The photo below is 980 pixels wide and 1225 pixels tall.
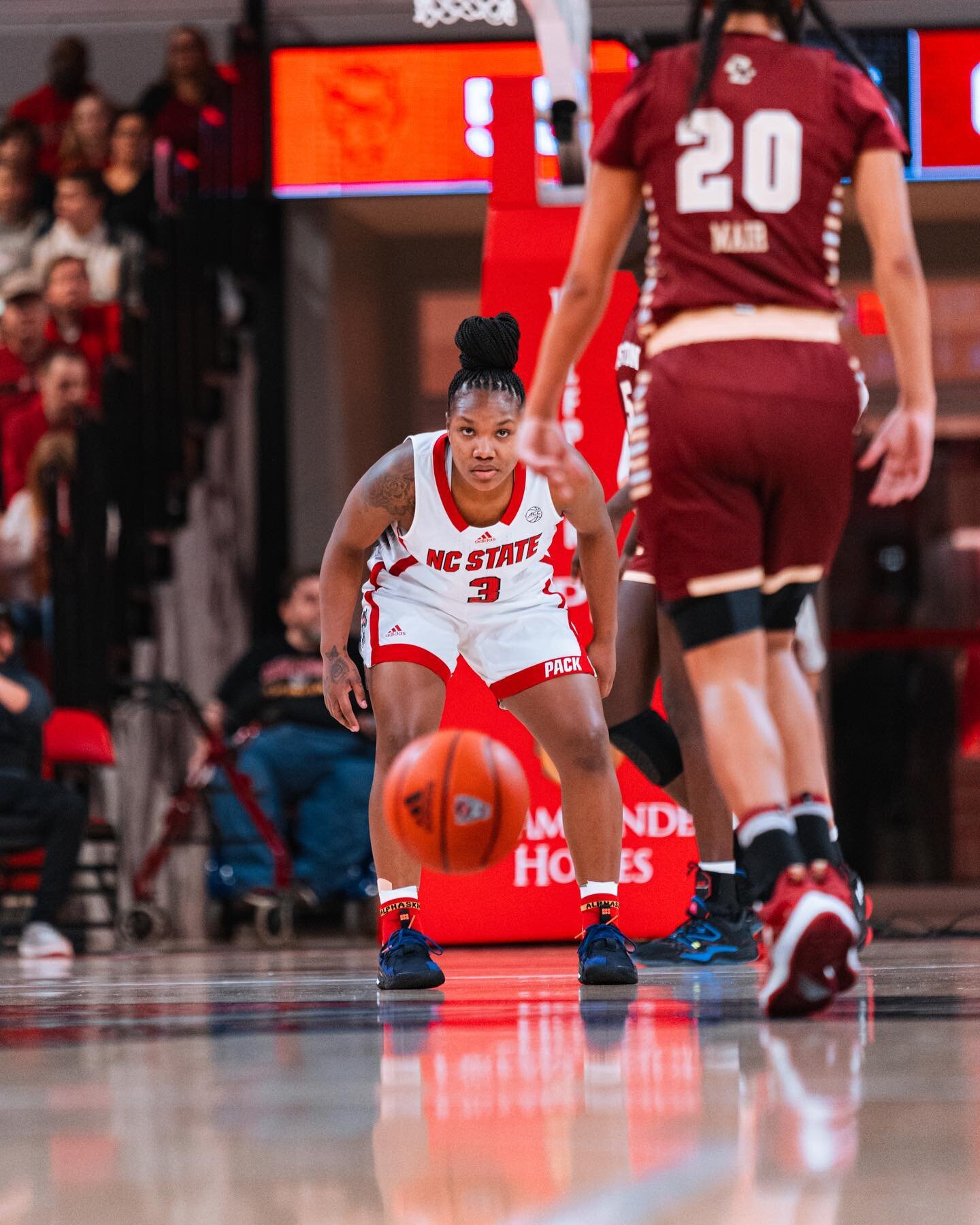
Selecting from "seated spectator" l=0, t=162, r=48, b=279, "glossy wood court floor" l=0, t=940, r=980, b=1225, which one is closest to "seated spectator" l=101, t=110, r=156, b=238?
"seated spectator" l=0, t=162, r=48, b=279

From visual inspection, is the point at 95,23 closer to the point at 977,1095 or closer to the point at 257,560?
the point at 257,560

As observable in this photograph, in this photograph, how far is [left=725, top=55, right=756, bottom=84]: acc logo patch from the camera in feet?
9.70

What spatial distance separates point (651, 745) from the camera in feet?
15.7

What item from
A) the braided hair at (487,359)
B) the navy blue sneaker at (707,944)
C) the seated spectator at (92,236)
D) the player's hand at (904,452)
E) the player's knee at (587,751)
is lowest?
the navy blue sneaker at (707,944)

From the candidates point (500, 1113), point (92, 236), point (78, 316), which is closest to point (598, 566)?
point (500, 1113)

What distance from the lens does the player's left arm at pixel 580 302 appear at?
3.03 metres

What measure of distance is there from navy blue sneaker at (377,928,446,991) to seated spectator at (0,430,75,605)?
4.72m

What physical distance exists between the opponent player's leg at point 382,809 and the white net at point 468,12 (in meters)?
5.85

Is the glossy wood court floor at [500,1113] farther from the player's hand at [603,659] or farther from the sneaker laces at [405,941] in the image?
the player's hand at [603,659]

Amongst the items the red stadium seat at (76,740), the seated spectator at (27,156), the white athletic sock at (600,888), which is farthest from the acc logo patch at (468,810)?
the seated spectator at (27,156)

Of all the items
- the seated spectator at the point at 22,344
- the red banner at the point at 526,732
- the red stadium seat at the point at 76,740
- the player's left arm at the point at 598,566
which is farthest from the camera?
the seated spectator at the point at 22,344

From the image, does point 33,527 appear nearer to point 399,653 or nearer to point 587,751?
point 399,653

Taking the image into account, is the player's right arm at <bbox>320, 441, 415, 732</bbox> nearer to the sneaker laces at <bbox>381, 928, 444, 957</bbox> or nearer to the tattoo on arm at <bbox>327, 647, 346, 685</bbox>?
the tattoo on arm at <bbox>327, 647, 346, 685</bbox>

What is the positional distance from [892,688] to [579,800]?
7.29 m
